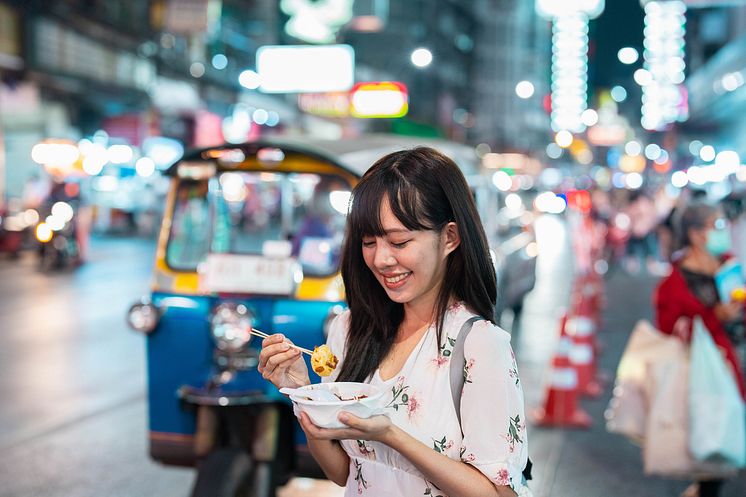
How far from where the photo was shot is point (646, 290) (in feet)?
57.5

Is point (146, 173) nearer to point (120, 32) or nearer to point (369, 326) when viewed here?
point (120, 32)

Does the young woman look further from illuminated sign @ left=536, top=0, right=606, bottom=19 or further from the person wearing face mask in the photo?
illuminated sign @ left=536, top=0, right=606, bottom=19

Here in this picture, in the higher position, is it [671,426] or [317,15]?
[317,15]

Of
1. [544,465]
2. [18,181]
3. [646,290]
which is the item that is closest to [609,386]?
[544,465]

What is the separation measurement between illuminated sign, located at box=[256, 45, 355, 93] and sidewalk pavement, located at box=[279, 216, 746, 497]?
57.1 feet

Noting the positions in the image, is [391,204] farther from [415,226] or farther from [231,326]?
[231,326]

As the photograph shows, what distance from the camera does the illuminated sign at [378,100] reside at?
33875mm

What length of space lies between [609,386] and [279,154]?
195 inches

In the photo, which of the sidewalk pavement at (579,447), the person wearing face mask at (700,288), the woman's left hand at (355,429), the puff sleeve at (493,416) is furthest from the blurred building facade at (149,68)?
the woman's left hand at (355,429)

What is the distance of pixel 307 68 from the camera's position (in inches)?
1207

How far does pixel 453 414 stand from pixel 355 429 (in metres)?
→ 0.32

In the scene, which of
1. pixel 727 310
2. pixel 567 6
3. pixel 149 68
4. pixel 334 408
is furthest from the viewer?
pixel 567 6

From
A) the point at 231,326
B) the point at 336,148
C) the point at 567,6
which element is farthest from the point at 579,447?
the point at 567,6

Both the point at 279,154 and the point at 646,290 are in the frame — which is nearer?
the point at 279,154
